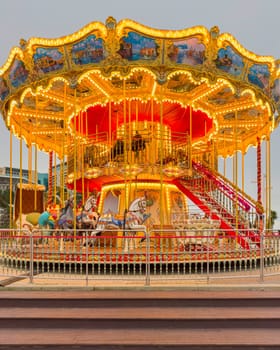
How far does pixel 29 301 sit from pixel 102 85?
28.4 feet

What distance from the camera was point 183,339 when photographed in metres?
6.15

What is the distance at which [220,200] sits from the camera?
15.0 meters

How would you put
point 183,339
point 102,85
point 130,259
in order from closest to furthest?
point 183,339, point 130,259, point 102,85

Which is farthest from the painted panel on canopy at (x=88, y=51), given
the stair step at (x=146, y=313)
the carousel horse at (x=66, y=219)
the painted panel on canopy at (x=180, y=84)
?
the stair step at (x=146, y=313)

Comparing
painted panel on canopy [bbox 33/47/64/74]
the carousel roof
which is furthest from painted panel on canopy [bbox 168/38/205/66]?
painted panel on canopy [bbox 33/47/64/74]

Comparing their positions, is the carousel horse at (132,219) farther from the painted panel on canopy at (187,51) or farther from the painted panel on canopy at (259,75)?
the painted panel on canopy at (259,75)

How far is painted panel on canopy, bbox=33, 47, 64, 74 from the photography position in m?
11.6

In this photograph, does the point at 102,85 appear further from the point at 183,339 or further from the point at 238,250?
the point at 183,339

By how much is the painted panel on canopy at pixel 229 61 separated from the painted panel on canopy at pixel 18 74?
548 cm

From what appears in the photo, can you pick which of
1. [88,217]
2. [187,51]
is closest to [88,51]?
[187,51]

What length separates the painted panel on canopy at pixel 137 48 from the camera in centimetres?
1099

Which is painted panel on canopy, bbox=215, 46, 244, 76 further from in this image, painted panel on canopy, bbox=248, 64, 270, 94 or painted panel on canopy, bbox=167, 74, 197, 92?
painted panel on canopy, bbox=167, 74, 197, 92

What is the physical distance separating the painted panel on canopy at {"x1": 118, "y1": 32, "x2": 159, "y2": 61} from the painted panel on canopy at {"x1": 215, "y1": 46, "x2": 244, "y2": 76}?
5.76ft

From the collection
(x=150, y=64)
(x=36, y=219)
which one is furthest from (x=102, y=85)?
(x=36, y=219)
